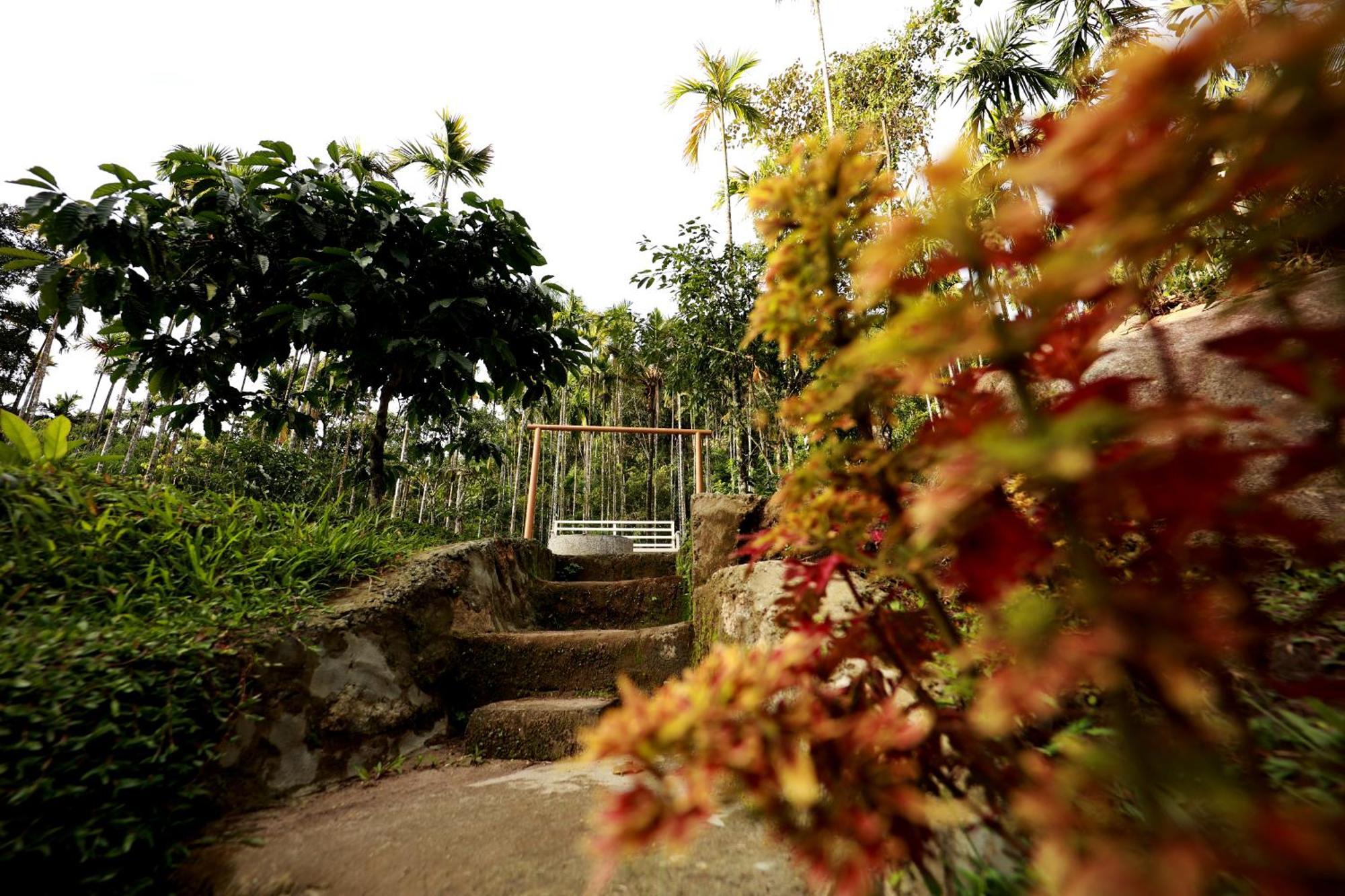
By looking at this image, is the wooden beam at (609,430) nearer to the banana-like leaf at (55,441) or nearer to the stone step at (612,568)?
the stone step at (612,568)

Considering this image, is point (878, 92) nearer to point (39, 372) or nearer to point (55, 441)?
point (55, 441)

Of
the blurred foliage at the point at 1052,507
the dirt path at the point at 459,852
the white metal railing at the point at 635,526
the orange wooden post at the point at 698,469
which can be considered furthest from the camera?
the white metal railing at the point at 635,526

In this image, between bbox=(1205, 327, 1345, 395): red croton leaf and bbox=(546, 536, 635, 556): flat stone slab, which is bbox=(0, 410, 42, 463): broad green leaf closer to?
bbox=(1205, 327, 1345, 395): red croton leaf

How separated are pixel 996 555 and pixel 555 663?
7.59 ft

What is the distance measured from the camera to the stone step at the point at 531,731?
204 centimetres

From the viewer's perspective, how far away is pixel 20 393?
23.5 meters

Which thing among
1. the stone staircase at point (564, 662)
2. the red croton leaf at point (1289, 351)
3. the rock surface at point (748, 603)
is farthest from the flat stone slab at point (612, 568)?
the red croton leaf at point (1289, 351)

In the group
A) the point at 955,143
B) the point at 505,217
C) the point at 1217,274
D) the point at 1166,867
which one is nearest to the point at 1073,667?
the point at 1166,867

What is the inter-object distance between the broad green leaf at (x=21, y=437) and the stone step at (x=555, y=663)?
168 centimetres

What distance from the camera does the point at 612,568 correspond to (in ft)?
13.2

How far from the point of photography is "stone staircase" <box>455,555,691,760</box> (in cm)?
207

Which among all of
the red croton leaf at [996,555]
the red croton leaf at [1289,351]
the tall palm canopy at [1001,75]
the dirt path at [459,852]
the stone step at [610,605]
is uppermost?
the tall palm canopy at [1001,75]

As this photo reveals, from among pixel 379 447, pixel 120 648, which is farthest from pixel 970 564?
pixel 379 447

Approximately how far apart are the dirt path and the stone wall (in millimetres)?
160
